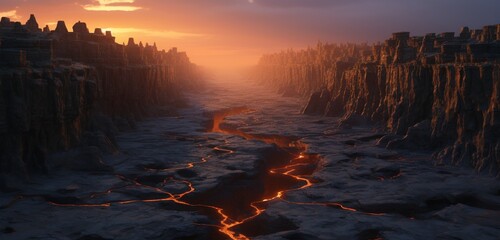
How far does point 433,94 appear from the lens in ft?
152

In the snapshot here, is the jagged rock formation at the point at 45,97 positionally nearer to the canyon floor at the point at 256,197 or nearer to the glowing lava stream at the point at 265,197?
the canyon floor at the point at 256,197

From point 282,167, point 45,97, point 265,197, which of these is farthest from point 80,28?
point 265,197

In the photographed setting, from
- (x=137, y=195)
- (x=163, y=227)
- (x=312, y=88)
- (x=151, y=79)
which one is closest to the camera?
(x=163, y=227)

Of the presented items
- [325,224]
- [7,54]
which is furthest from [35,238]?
[7,54]

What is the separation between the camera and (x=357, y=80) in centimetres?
6738

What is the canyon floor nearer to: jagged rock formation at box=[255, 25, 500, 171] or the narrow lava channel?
the narrow lava channel

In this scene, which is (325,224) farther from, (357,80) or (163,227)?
(357,80)

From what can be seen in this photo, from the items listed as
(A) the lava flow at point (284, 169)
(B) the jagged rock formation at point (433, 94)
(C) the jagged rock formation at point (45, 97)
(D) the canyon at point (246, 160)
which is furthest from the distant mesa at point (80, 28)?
(B) the jagged rock formation at point (433, 94)

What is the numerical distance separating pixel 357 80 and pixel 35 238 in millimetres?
52317

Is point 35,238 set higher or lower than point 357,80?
lower

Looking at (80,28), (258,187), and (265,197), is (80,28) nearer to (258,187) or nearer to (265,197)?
(258,187)

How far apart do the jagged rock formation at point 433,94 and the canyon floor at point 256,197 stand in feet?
6.99

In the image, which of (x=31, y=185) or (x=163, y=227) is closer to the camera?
(x=163, y=227)

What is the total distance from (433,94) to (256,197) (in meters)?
24.0
